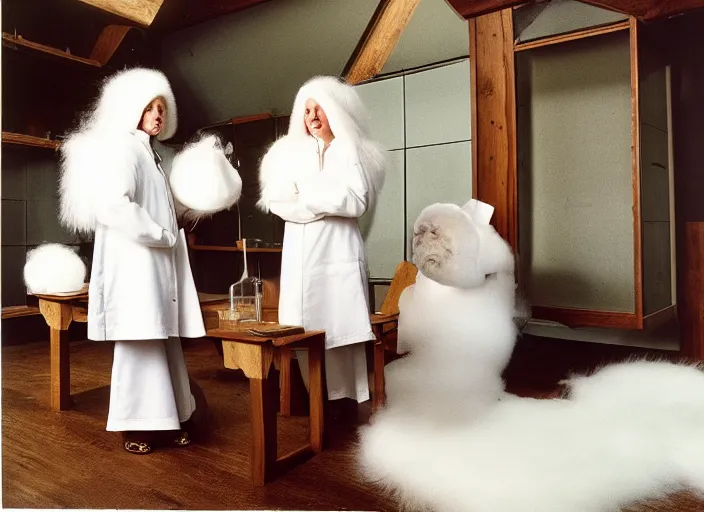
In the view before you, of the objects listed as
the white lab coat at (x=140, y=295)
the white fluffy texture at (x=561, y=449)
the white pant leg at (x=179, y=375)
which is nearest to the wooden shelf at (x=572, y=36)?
the white fluffy texture at (x=561, y=449)

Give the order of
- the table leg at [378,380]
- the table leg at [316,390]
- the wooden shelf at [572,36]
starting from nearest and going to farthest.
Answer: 1. the wooden shelf at [572,36]
2. the table leg at [316,390]
3. the table leg at [378,380]

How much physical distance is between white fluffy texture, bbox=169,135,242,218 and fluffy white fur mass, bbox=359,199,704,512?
2.07ft

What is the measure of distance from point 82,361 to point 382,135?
1.20 m

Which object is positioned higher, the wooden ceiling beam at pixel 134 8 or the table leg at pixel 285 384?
the wooden ceiling beam at pixel 134 8

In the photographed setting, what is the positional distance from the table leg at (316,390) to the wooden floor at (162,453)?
0.05 meters

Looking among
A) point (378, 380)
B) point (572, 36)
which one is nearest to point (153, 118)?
point (378, 380)

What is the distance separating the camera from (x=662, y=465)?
1.62 metres

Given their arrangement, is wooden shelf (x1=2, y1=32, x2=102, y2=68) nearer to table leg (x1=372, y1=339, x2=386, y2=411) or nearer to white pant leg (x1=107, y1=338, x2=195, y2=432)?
white pant leg (x1=107, y1=338, x2=195, y2=432)

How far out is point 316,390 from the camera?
1794 millimetres

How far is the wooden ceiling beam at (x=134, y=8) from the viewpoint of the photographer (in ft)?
6.17

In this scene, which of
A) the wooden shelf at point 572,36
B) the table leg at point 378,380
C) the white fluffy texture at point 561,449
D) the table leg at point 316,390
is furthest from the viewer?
the table leg at point 378,380

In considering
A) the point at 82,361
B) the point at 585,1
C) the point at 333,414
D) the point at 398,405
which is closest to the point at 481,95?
the point at 585,1

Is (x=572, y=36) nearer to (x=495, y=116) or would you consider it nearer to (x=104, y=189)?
(x=495, y=116)

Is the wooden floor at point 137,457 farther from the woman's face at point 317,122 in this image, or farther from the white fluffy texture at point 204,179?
the woman's face at point 317,122
